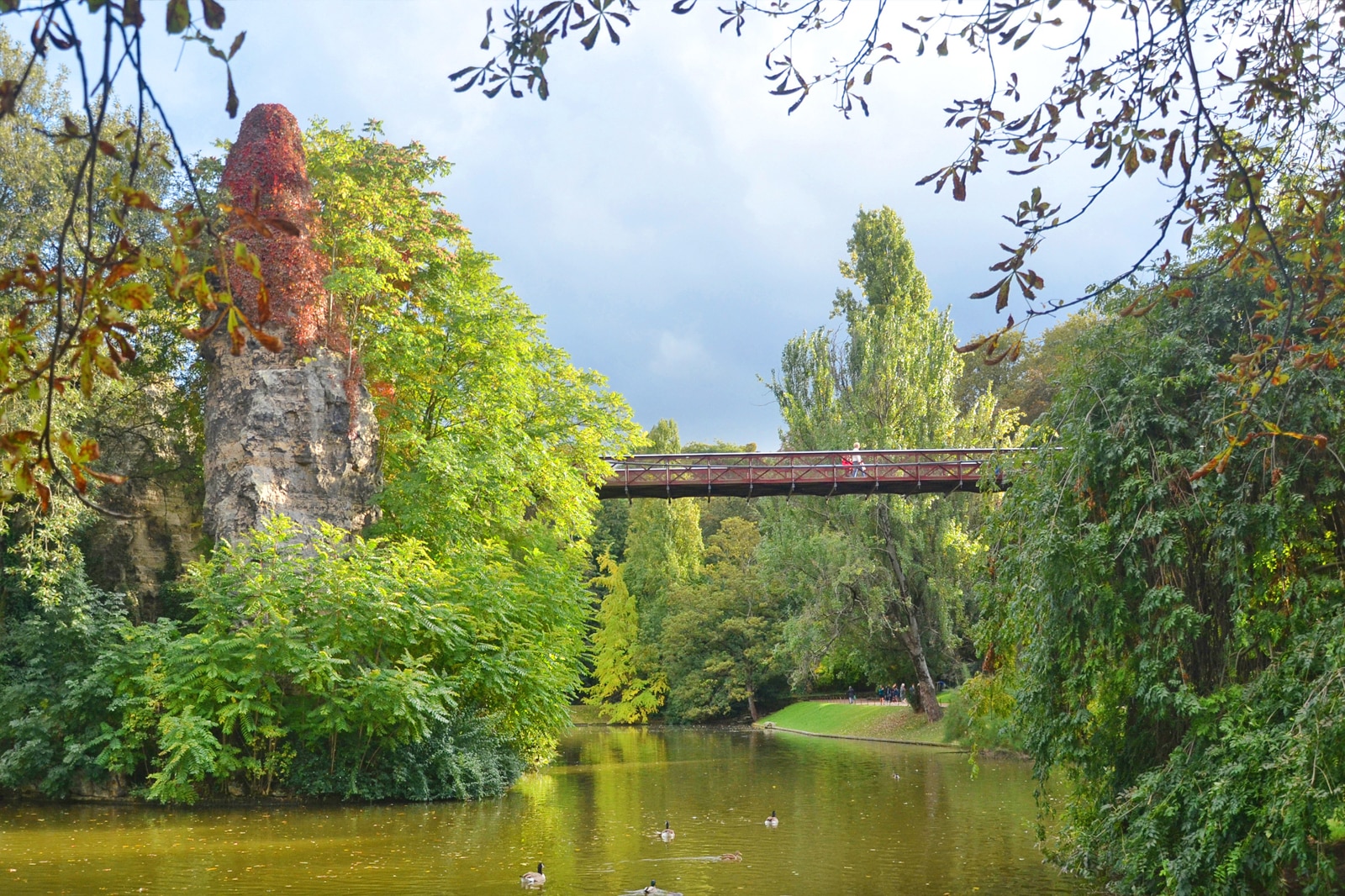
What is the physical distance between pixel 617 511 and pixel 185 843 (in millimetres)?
42057

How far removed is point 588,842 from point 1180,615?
7.19 metres

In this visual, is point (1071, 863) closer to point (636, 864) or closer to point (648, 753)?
point (636, 864)

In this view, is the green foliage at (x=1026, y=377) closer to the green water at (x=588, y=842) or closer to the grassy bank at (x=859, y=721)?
the grassy bank at (x=859, y=721)

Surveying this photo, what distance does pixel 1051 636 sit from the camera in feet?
29.0

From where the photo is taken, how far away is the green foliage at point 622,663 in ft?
143

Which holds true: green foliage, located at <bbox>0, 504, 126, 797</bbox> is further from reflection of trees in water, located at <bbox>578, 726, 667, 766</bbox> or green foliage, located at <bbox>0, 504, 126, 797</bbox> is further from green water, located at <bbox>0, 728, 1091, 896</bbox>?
reflection of trees in water, located at <bbox>578, 726, 667, 766</bbox>

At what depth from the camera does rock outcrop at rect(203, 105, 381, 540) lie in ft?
60.2

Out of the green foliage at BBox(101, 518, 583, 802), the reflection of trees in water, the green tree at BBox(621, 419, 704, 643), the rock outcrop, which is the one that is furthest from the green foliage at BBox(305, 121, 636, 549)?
the green tree at BBox(621, 419, 704, 643)

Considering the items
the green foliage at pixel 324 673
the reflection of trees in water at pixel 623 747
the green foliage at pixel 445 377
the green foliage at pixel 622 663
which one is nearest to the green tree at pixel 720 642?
the green foliage at pixel 622 663

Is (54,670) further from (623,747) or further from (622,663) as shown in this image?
(622,663)

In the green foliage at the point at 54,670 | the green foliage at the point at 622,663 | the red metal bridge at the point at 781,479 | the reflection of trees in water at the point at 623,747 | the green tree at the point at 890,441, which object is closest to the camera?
the green foliage at the point at 54,670

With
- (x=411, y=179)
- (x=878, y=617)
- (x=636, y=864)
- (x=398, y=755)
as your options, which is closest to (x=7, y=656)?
(x=398, y=755)

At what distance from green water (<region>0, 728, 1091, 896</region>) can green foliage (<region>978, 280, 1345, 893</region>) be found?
1.56 meters

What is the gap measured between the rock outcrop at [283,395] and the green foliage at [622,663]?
25.0 m
